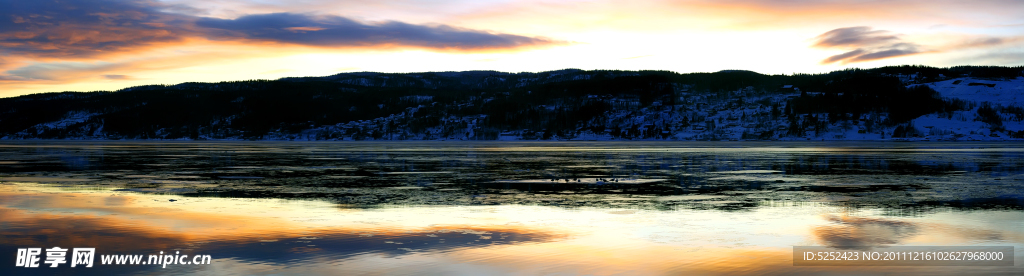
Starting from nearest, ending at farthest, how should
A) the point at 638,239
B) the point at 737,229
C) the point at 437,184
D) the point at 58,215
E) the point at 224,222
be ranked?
the point at 638,239 → the point at 737,229 → the point at 224,222 → the point at 58,215 → the point at 437,184

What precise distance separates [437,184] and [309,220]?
10.6m

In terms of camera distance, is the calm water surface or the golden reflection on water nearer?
the golden reflection on water

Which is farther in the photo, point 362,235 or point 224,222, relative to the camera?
point 224,222

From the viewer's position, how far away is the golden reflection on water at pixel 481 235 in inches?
427

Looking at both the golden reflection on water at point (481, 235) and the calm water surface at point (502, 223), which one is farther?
the calm water surface at point (502, 223)

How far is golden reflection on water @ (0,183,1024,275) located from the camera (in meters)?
10.9

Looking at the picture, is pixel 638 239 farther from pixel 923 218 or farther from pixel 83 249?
pixel 83 249

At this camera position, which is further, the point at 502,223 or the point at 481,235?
the point at 502,223

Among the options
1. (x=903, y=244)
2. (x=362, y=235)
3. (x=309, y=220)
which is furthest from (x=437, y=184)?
(x=903, y=244)

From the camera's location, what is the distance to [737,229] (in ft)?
A: 47.5

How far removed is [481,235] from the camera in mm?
13789

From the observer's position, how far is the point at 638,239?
13.3 meters

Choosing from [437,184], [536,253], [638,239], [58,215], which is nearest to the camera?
[536,253]

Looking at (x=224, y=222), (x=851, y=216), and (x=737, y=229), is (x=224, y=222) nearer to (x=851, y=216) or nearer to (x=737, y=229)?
(x=737, y=229)
